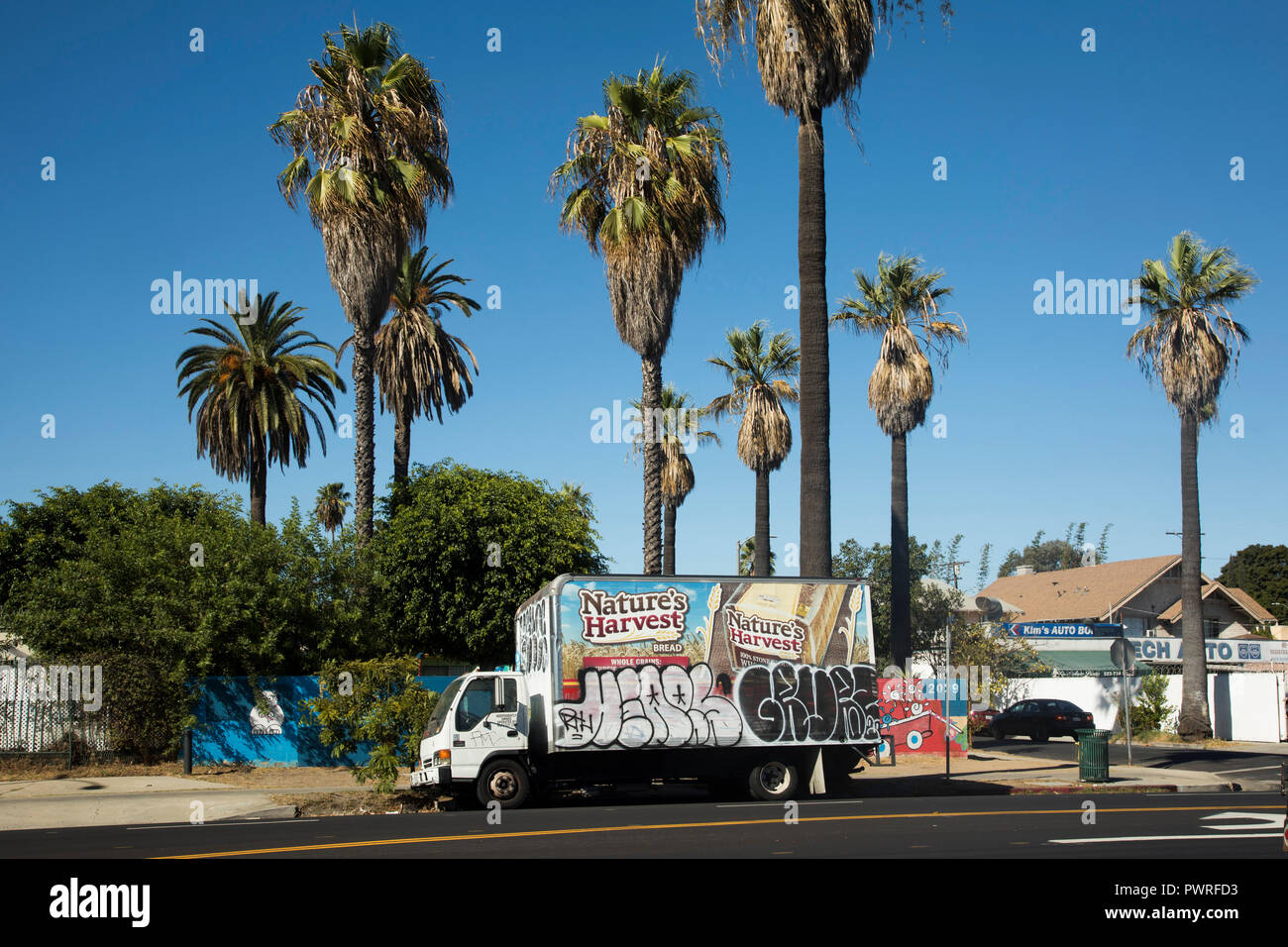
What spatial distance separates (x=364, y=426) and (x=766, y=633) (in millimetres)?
15228

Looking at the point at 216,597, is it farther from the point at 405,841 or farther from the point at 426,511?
the point at 405,841

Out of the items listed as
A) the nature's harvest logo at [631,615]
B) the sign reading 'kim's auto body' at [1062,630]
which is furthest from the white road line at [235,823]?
the sign reading 'kim's auto body' at [1062,630]

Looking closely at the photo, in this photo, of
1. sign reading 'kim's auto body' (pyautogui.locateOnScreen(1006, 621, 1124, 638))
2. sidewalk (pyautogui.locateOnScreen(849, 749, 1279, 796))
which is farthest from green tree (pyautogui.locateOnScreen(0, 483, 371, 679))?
sign reading 'kim's auto body' (pyautogui.locateOnScreen(1006, 621, 1124, 638))

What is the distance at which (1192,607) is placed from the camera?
33719 millimetres

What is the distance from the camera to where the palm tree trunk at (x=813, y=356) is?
20203 mm

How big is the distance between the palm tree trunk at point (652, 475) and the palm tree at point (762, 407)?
1417 cm

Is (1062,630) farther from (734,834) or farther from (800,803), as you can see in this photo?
(734,834)

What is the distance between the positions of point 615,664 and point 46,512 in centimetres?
2920

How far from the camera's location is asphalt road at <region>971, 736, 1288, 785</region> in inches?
934

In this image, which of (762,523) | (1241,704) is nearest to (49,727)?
(762,523)

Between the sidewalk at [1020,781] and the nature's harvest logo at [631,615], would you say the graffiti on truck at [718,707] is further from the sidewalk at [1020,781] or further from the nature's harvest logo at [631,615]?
the sidewalk at [1020,781]

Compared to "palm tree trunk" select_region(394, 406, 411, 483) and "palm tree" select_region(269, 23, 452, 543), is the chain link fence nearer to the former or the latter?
"palm tree" select_region(269, 23, 452, 543)
